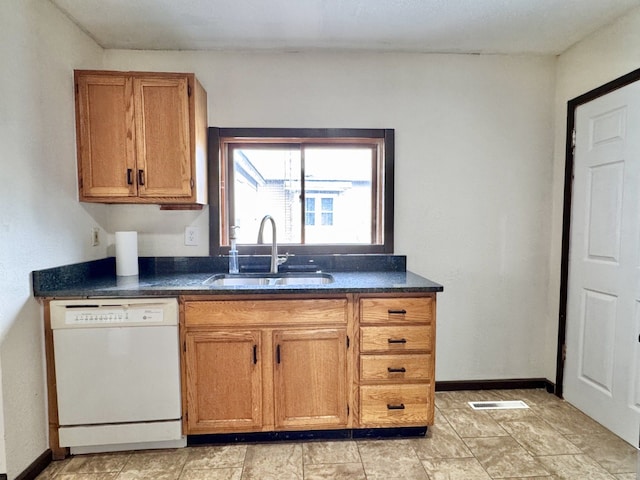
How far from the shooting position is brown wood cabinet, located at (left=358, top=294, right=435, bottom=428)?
1.93 meters

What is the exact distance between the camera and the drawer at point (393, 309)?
6.33 ft

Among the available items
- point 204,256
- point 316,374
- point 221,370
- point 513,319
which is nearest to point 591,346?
point 513,319

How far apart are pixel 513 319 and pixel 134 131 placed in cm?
281

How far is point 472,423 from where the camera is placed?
86.0 inches

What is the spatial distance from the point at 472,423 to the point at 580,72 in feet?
7.61

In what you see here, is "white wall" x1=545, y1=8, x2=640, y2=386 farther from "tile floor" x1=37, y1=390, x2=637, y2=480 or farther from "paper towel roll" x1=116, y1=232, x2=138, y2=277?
"paper towel roll" x1=116, y1=232, x2=138, y2=277

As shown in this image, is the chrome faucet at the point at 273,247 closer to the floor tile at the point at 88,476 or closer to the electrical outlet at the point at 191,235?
the electrical outlet at the point at 191,235

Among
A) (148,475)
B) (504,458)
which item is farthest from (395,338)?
(148,475)

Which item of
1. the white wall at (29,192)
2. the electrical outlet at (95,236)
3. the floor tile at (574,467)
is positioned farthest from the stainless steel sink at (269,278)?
the floor tile at (574,467)

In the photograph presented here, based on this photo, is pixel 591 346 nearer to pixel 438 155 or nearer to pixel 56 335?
pixel 438 155

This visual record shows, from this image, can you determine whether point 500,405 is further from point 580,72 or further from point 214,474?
point 580,72

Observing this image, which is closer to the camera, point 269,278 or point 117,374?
point 117,374

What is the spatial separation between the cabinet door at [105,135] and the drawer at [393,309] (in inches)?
59.6

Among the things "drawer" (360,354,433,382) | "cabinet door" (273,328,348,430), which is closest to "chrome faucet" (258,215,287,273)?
"cabinet door" (273,328,348,430)
